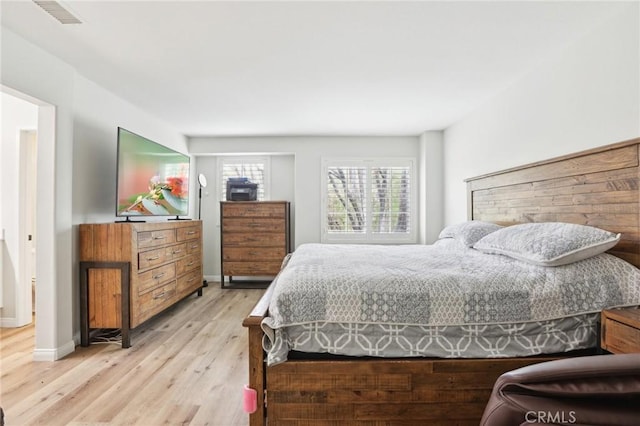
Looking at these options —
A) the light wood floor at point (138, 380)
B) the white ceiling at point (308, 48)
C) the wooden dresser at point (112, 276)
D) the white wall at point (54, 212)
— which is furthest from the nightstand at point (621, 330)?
the white wall at point (54, 212)

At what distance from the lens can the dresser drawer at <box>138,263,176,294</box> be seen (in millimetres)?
3051

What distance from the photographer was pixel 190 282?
13.9 ft

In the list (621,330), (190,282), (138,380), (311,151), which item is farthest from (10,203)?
(621,330)

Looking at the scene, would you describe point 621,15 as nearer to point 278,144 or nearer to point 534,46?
point 534,46

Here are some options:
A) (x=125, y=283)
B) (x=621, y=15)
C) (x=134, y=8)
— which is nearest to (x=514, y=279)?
(x=621, y=15)

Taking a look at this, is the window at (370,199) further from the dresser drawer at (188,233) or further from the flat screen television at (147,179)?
the flat screen television at (147,179)

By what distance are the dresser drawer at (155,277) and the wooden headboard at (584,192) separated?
3407mm

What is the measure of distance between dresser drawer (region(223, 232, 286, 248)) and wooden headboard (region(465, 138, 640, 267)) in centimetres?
308

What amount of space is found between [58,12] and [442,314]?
280 centimetres

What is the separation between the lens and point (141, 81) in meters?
3.11

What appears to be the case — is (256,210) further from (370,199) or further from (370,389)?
A: (370,389)

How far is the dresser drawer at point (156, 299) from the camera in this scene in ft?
10.1

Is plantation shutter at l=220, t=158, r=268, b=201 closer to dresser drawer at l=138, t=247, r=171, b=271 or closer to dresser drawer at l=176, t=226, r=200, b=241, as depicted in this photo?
dresser drawer at l=176, t=226, r=200, b=241

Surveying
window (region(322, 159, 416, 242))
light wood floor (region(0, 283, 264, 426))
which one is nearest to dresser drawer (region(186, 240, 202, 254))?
light wood floor (region(0, 283, 264, 426))
